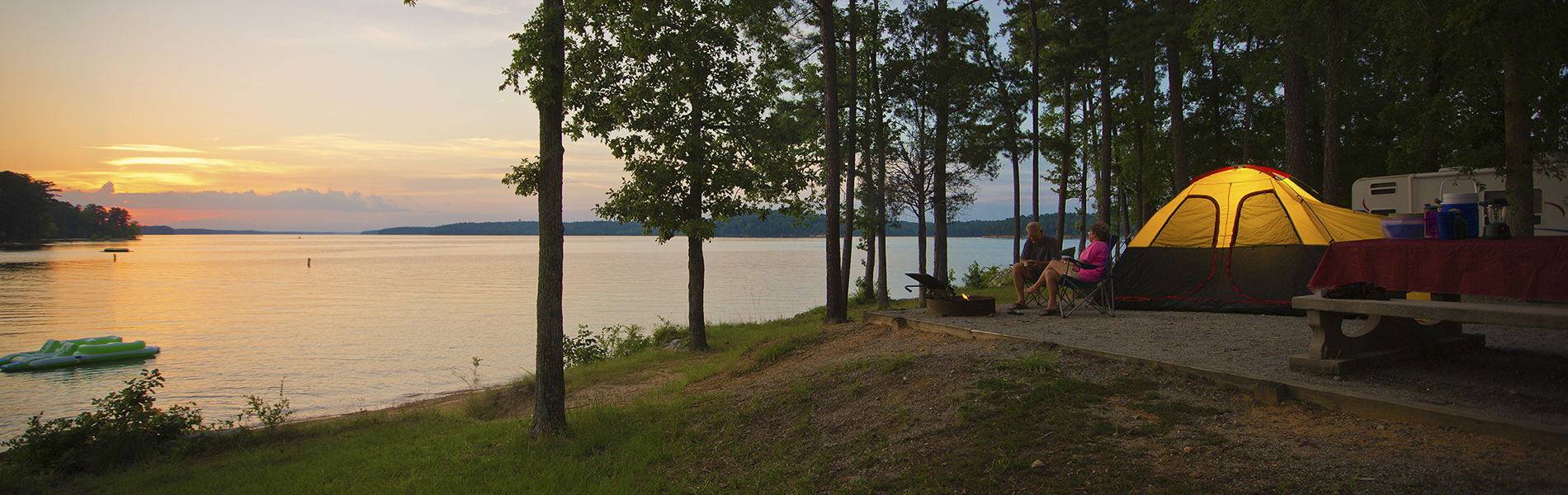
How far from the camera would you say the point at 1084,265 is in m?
8.30

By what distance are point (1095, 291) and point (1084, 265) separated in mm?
517

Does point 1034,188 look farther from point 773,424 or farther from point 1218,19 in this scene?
point 773,424

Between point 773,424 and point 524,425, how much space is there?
9.55 ft

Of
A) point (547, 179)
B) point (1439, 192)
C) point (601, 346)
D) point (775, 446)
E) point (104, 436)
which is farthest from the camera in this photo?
point (601, 346)

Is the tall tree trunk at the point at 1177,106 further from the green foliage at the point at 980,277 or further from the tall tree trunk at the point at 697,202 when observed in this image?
the tall tree trunk at the point at 697,202

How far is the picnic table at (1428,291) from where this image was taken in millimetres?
3736

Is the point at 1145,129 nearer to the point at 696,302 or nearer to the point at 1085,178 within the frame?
the point at 1085,178

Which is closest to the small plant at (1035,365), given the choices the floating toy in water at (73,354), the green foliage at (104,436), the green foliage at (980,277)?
the green foliage at (104,436)

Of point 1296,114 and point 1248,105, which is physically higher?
point 1248,105

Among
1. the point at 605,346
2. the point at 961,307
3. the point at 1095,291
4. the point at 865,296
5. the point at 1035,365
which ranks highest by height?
the point at 1095,291

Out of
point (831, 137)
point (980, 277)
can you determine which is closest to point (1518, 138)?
point (831, 137)

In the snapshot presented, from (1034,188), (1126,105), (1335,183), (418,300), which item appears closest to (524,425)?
(1335,183)

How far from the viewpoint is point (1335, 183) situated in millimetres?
11109

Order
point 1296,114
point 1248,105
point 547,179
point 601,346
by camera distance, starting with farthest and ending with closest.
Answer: point 1248,105, point 601,346, point 1296,114, point 547,179
